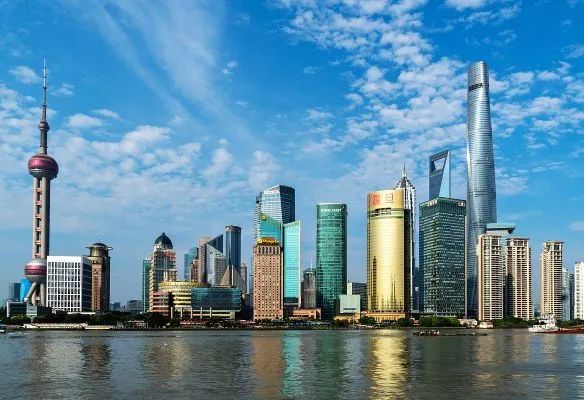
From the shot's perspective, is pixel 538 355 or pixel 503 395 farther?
pixel 538 355

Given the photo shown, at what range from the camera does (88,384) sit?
100188 mm

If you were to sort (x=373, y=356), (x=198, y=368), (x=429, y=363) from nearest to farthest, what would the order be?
(x=198, y=368)
(x=429, y=363)
(x=373, y=356)

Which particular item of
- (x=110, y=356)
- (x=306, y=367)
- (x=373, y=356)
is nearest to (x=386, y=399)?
(x=306, y=367)

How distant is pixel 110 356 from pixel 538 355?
97062 millimetres

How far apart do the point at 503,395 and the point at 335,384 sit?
77.7 ft

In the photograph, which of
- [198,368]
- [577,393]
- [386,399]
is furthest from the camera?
[198,368]

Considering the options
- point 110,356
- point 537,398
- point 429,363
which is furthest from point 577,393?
point 110,356

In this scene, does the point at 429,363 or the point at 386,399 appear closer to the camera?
the point at 386,399

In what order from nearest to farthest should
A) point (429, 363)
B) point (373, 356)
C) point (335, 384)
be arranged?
point (335, 384) → point (429, 363) → point (373, 356)

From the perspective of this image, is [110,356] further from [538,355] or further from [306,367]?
[538,355]

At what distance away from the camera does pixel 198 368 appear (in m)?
124

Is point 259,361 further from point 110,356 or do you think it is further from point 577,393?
point 577,393

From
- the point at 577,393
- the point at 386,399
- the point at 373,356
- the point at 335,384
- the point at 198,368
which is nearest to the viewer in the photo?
the point at 386,399

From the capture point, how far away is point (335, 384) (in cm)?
9994
